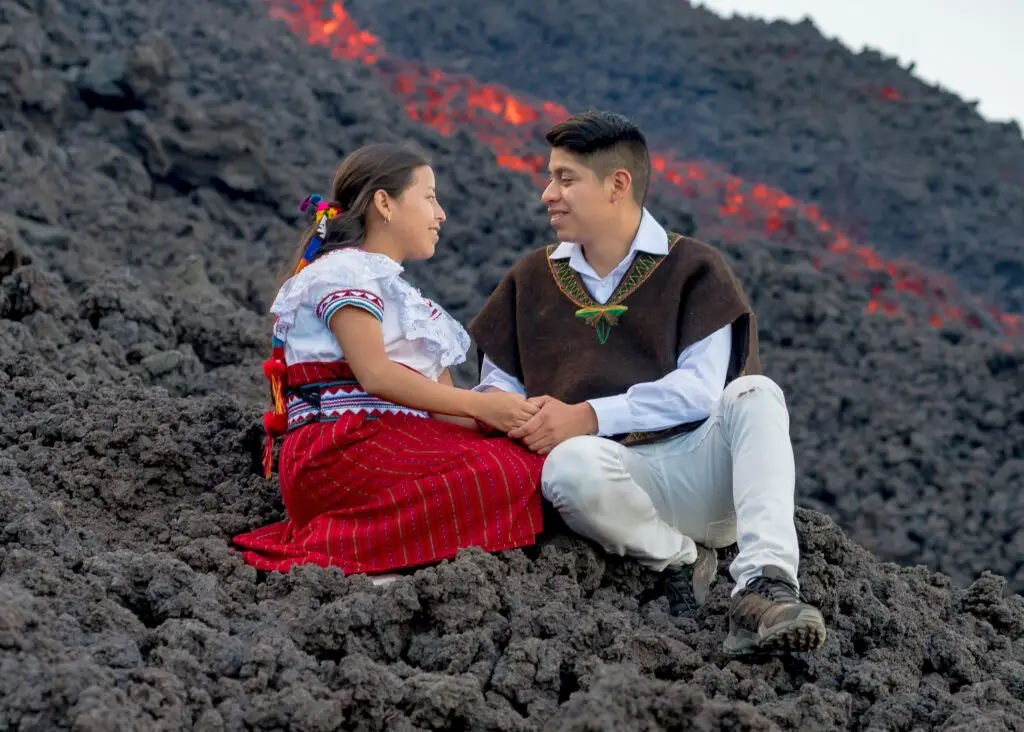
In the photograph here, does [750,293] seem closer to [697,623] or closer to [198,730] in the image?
[697,623]

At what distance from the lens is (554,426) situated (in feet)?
12.6

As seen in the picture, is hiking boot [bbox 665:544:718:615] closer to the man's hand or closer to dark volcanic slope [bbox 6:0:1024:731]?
dark volcanic slope [bbox 6:0:1024:731]

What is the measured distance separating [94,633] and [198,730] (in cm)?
45

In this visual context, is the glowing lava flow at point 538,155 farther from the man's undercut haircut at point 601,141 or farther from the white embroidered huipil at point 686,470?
the white embroidered huipil at point 686,470

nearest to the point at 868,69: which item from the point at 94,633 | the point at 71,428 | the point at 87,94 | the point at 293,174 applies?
the point at 293,174

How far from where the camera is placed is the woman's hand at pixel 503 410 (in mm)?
3826

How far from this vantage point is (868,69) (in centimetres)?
1820

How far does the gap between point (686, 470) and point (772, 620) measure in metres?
0.70

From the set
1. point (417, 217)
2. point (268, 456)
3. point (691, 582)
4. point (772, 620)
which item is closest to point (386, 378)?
point (417, 217)

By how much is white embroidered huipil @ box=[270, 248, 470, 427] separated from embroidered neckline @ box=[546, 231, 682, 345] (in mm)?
428

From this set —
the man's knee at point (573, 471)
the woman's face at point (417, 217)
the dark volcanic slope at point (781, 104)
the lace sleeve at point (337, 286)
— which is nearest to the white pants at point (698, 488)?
the man's knee at point (573, 471)

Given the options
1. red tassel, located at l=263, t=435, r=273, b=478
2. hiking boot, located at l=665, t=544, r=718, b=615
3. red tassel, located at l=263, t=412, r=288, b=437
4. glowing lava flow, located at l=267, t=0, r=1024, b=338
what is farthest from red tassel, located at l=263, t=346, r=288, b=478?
glowing lava flow, located at l=267, t=0, r=1024, b=338

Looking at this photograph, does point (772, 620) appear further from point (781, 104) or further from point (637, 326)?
point (781, 104)

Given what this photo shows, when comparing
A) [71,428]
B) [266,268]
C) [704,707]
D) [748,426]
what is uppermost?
[748,426]
